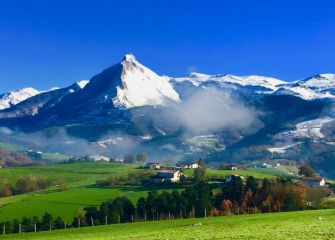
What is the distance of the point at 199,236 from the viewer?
156ft

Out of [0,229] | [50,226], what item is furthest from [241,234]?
[0,229]

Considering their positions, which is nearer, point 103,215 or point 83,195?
point 103,215

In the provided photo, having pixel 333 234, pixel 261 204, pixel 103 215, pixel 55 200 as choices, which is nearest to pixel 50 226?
pixel 103 215

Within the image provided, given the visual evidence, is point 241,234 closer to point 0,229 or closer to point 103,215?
point 103,215

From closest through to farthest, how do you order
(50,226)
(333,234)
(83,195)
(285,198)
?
(333,234), (50,226), (285,198), (83,195)

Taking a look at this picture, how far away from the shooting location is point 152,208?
430 ft

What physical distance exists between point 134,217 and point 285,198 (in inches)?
1567

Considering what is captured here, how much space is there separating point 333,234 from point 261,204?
9136cm

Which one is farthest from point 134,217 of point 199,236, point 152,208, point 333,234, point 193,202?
point 333,234

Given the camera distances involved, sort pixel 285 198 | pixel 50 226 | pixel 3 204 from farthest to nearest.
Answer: pixel 3 204 < pixel 285 198 < pixel 50 226

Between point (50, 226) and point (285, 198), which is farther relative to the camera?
point (285, 198)

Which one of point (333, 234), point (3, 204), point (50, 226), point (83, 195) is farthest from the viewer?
point (83, 195)

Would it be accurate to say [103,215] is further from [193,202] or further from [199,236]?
[199,236]

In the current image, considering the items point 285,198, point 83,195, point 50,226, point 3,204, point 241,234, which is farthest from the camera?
point 83,195
